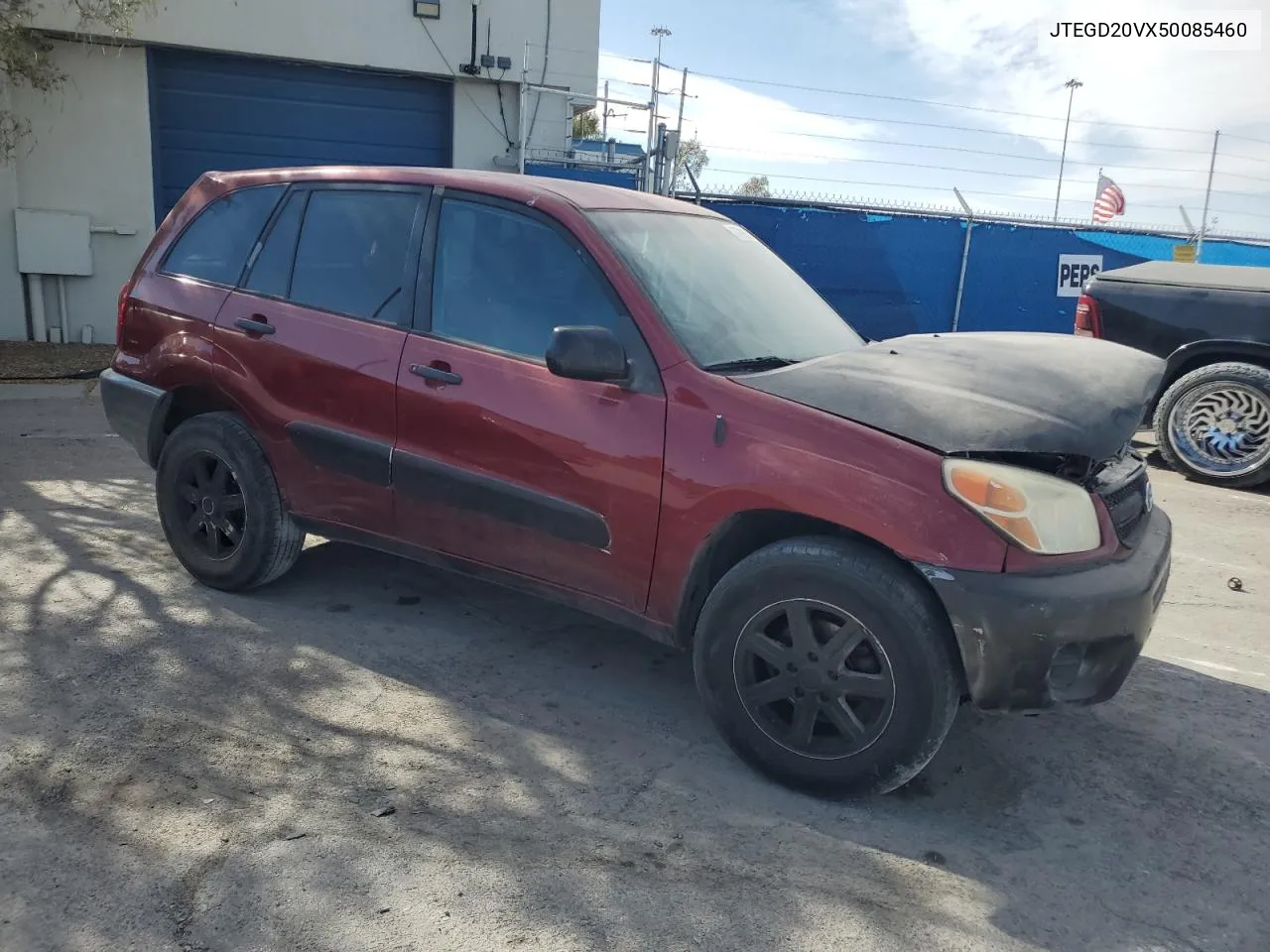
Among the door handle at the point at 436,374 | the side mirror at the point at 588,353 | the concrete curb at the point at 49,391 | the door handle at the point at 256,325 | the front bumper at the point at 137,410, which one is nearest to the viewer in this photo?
the side mirror at the point at 588,353

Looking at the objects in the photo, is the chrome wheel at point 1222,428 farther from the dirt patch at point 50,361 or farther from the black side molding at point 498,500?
the dirt patch at point 50,361

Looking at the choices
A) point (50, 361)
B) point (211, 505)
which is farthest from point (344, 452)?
point (50, 361)

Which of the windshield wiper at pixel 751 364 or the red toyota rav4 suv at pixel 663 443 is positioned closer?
the red toyota rav4 suv at pixel 663 443

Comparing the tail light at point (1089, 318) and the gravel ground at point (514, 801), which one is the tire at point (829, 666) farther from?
the tail light at point (1089, 318)

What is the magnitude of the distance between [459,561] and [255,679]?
85cm

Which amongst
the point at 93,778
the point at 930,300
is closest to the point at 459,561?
the point at 93,778

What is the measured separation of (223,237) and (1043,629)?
3.71 metres

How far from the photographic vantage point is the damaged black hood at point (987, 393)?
9.52 ft

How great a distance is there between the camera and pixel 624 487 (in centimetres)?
331

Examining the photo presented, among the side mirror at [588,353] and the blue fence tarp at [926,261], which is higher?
the blue fence tarp at [926,261]

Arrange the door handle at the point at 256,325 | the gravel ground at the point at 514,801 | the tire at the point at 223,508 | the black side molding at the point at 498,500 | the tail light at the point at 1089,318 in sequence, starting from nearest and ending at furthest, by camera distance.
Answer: the gravel ground at the point at 514,801, the black side molding at the point at 498,500, the door handle at the point at 256,325, the tire at the point at 223,508, the tail light at the point at 1089,318

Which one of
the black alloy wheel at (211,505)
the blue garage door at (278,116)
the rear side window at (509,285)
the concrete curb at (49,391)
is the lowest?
the concrete curb at (49,391)

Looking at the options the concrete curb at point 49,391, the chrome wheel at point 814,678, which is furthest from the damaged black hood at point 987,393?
the concrete curb at point 49,391

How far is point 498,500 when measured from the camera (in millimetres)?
3586
